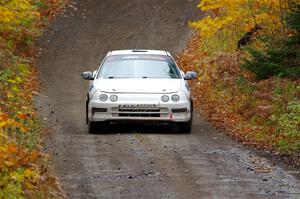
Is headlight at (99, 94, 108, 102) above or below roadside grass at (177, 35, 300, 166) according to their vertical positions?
above

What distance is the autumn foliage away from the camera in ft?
51.7

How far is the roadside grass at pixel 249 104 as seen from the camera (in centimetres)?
1514

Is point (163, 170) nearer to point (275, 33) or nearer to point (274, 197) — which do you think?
point (274, 197)

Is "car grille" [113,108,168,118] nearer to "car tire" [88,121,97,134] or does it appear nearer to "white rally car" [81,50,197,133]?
"white rally car" [81,50,197,133]

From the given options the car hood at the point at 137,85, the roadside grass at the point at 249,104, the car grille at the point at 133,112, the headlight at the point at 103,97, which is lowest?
the roadside grass at the point at 249,104

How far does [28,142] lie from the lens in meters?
12.4

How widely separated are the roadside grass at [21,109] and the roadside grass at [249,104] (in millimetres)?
4438

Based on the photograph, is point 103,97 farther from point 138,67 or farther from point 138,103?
point 138,67

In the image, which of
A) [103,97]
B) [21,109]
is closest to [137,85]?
[103,97]

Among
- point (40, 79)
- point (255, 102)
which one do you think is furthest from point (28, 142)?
point (40, 79)

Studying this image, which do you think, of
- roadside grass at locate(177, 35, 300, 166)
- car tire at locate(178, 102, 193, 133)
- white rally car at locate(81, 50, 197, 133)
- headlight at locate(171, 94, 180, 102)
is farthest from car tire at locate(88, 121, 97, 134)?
roadside grass at locate(177, 35, 300, 166)

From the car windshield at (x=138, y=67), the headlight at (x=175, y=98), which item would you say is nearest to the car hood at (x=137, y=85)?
the headlight at (x=175, y=98)

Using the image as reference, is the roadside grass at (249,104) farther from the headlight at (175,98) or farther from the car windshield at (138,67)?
the car windshield at (138,67)

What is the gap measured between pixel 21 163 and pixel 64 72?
59.1ft
